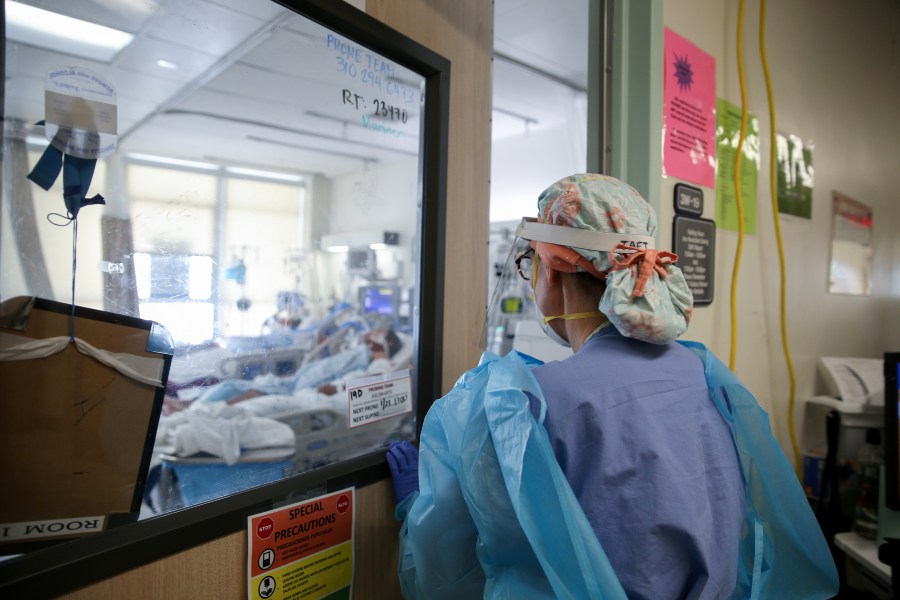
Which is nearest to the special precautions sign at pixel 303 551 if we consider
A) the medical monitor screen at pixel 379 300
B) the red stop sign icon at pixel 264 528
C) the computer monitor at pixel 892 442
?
the red stop sign icon at pixel 264 528

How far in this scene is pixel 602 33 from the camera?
51.1 inches

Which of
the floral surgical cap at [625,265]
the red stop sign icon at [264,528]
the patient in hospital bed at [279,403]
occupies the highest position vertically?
the floral surgical cap at [625,265]

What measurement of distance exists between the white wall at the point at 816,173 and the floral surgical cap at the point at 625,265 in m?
0.45

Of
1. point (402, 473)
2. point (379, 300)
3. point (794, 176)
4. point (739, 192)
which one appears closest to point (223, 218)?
point (402, 473)

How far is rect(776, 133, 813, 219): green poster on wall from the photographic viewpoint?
68.8 inches

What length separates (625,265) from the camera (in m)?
0.79

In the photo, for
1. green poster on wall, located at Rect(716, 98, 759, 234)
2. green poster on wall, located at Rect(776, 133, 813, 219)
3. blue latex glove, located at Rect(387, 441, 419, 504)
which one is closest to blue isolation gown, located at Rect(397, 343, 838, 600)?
blue latex glove, located at Rect(387, 441, 419, 504)

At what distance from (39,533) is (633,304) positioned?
812mm

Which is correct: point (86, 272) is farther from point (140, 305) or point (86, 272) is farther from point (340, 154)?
point (340, 154)

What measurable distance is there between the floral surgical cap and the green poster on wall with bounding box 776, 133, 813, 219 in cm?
115

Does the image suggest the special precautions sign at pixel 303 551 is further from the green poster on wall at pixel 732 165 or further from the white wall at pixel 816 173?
the green poster on wall at pixel 732 165

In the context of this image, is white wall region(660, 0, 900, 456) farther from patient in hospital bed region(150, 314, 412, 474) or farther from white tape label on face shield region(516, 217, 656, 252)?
patient in hospital bed region(150, 314, 412, 474)

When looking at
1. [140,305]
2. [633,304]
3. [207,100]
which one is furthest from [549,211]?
[207,100]

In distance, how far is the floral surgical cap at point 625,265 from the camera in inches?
30.3
